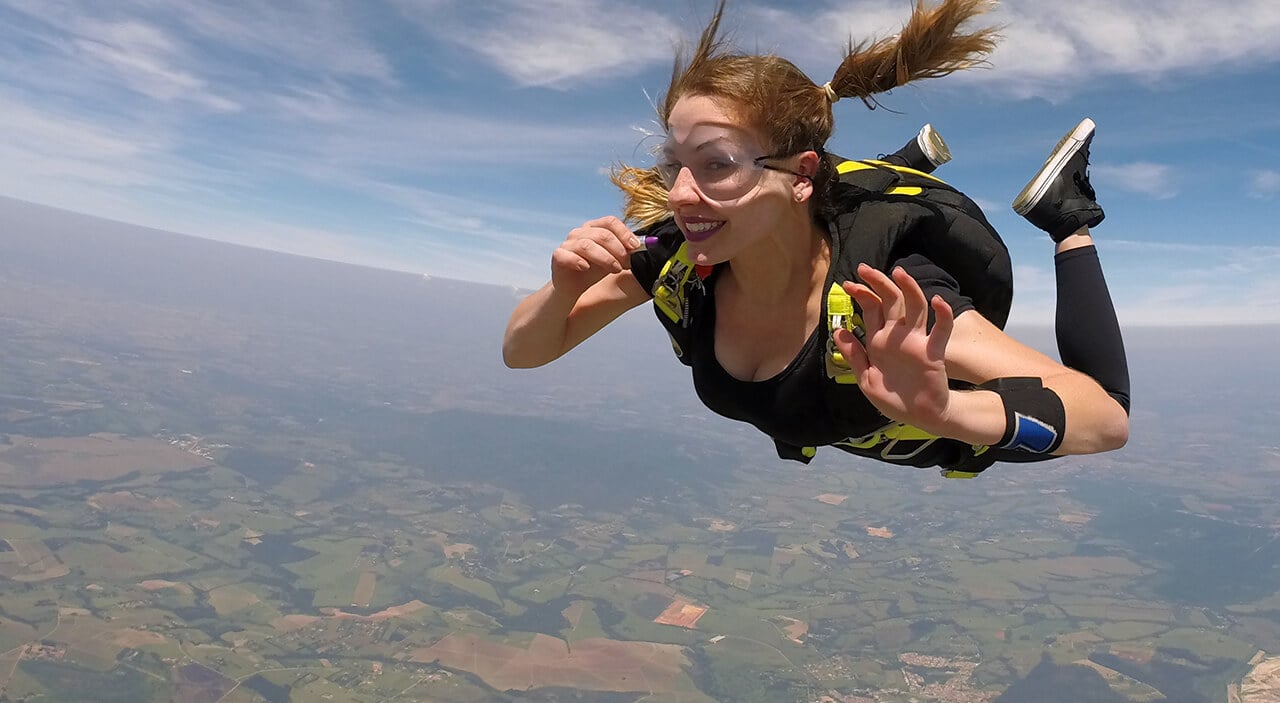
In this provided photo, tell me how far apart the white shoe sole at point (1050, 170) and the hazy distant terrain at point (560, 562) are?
137 ft

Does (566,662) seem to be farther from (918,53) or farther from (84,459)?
(84,459)

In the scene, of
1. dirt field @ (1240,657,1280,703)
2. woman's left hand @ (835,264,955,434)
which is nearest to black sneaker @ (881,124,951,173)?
woman's left hand @ (835,264,955,434)

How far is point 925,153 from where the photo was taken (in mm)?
2887

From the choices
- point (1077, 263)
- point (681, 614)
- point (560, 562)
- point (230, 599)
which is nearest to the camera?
point (1077, 263)

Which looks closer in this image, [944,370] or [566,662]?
[944,370]

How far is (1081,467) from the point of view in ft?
425

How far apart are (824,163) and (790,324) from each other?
449 mm

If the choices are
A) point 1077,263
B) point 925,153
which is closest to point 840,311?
point 1077,263

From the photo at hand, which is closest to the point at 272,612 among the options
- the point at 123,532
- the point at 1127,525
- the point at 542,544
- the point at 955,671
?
A: the point at 123,532

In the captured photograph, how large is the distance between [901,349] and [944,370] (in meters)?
0.10

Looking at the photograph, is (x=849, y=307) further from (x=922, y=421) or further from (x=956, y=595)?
(x=956, y=595)

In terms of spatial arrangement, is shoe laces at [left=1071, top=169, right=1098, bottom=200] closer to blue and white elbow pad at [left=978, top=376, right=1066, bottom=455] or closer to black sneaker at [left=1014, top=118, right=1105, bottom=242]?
black sneaker at [left=1014, top=118, right=1105, bottom=242]

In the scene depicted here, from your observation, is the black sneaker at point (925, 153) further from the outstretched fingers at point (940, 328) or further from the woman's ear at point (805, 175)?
the outstretched fingers at point (940, 328)

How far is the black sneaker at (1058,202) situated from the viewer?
229 cm
